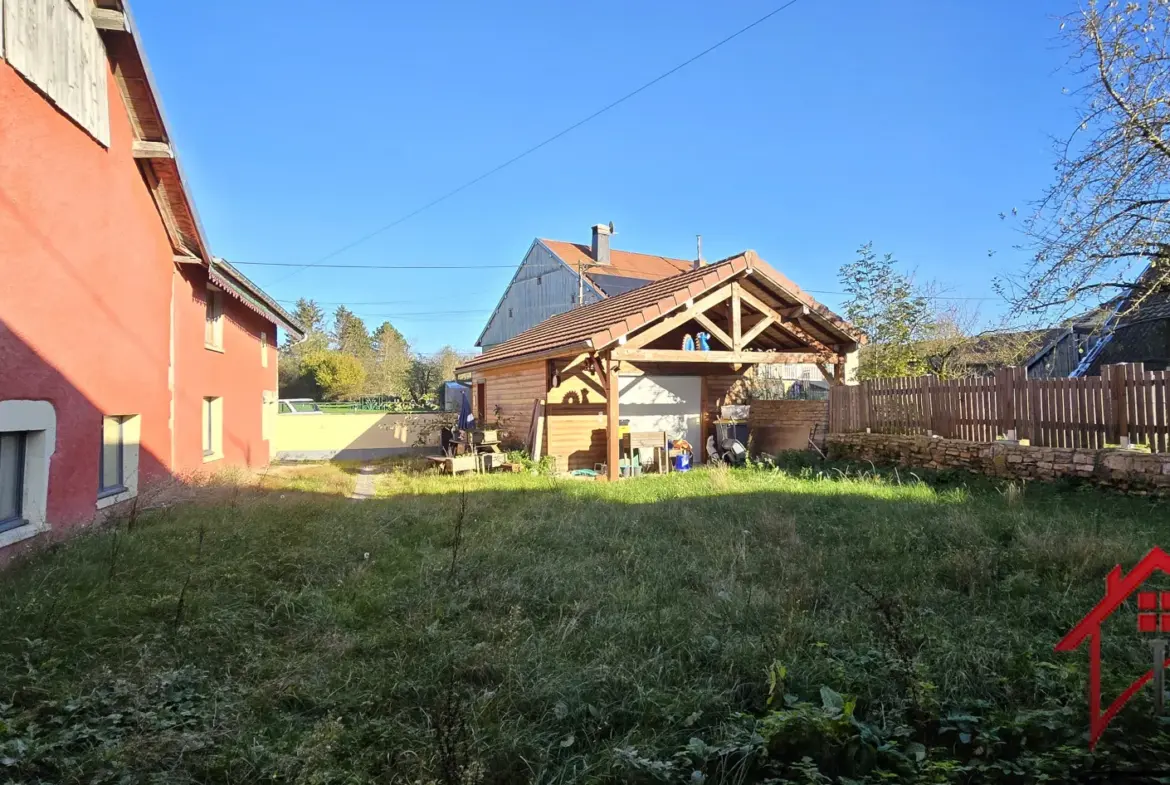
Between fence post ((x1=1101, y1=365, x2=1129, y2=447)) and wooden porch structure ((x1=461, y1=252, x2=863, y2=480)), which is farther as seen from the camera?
wooden porch structure ((x1=461, y1=252, x2=863, y2=480))

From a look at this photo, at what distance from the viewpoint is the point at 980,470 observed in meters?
9.36

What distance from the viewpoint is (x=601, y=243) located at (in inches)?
1174

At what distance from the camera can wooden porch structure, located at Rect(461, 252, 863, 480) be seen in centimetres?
1141

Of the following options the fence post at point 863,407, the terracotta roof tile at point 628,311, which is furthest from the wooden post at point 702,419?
the fence post at point 863,407

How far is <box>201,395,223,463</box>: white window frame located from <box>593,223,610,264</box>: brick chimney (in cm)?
2023

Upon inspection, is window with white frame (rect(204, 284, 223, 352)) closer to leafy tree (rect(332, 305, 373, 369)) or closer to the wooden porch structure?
the wooden porch structure

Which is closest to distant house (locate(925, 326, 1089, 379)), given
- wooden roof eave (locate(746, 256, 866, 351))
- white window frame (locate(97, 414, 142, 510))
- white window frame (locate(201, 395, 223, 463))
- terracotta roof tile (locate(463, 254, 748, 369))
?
wooden roof eave (locate(746, 256, 866, 351))

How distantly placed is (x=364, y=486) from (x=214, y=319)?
4.72m

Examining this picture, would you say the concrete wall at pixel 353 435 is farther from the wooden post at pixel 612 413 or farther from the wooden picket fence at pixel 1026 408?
the wooden picket fence at pixel 1026 408

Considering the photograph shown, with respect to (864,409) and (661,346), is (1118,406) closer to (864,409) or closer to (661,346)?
(864,409)

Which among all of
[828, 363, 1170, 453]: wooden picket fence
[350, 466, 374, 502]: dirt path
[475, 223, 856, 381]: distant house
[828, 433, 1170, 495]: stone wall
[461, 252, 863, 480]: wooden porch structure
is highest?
[475, 223, 856, 381]: distant house

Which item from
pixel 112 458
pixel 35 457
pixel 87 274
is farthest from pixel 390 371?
pixel 35 457

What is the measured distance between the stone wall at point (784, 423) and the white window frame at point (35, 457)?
12.6 meters

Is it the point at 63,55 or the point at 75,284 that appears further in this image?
the point at 75,284
